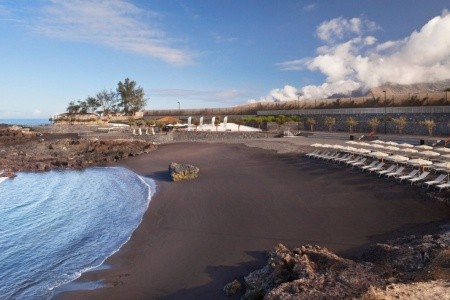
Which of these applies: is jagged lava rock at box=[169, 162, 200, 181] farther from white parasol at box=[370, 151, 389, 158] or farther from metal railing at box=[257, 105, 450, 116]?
metal railing at box=[257, 105, 450, 116]

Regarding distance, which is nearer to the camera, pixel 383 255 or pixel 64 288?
pixel 383 255

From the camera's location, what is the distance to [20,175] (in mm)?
29125

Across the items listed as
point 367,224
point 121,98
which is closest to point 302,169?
point 367,224

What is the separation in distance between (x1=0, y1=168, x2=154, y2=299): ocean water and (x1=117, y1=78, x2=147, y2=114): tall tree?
Result: 5601cm

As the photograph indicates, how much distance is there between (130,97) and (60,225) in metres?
68.1

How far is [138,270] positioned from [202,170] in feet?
48.4

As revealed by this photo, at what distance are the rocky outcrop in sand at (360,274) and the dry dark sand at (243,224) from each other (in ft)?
4.58

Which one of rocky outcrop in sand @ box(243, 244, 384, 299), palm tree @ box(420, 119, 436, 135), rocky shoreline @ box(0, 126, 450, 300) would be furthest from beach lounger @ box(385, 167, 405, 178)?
palm tree @ box(420, 119, 436, 135)

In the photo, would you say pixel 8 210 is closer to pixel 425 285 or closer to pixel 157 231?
pixel 157 231

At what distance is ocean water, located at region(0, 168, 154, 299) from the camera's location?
10.4 m

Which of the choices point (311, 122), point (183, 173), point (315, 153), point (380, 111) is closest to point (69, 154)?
point (183, 173)

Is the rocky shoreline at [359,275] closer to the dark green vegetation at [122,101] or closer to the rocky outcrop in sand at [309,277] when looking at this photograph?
the rocky outcrop in sand at [309,277]

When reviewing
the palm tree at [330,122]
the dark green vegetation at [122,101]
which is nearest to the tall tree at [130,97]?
the dark green vegetation at [122,101]

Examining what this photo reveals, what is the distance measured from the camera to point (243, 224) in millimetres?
13133
